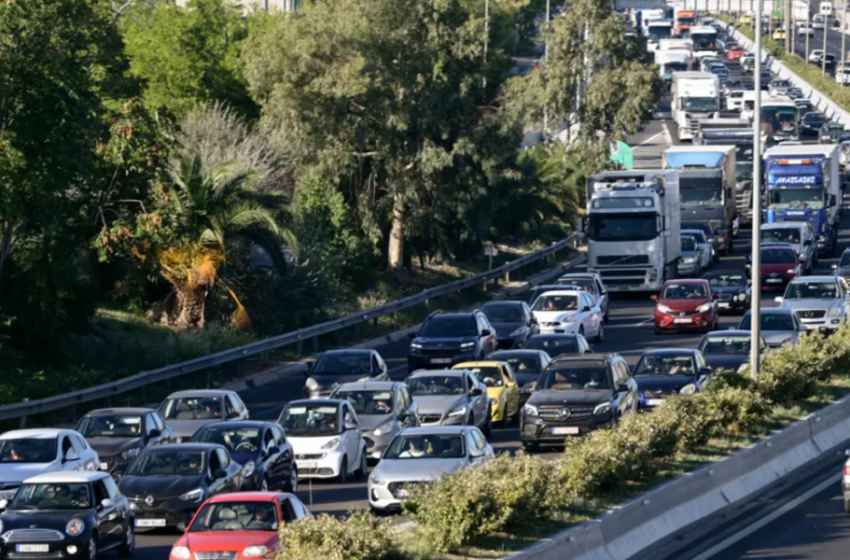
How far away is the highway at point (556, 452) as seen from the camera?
790 inches

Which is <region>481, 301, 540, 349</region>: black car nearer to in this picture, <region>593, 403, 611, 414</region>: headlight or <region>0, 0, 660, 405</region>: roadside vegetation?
<region>0, 0, 660, 405</region>: roadside vegetation

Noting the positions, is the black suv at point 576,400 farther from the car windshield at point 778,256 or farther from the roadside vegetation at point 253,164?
the car windshield at point 778,256

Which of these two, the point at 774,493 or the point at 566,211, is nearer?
the point at 774,493

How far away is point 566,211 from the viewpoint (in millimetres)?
75000

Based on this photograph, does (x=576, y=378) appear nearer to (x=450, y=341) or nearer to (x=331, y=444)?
(x=331, y=444)

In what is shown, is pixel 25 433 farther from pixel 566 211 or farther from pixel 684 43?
pixel 684 43

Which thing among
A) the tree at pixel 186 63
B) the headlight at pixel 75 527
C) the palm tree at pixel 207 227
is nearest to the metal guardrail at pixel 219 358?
the palm tree at pixel 207 227

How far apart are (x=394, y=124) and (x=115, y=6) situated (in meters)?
23.4

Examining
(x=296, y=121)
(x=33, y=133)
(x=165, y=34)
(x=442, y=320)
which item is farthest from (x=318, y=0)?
(x=33, y=133)

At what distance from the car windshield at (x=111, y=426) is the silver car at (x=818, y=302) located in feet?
66.1

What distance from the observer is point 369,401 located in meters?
28.1

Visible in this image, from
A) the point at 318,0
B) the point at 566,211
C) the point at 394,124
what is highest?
the point at 318,0

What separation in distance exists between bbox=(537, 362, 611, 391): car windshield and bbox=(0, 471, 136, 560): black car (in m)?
10.5

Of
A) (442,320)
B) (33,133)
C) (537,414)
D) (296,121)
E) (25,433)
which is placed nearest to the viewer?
(25,433)
